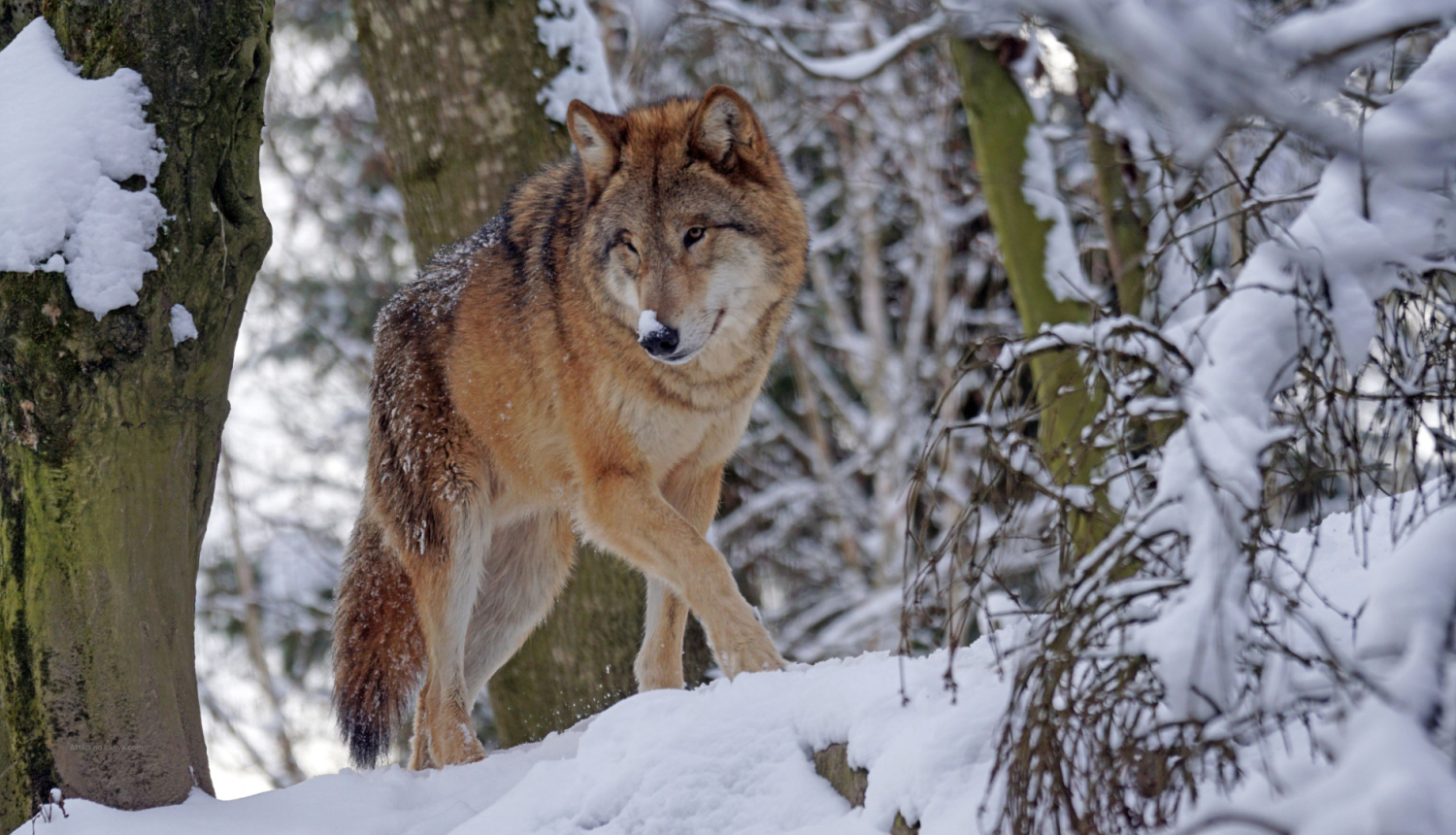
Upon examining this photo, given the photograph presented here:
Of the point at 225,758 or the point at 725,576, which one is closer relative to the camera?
the point at 725,576

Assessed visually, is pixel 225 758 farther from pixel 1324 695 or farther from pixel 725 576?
pixel 1324 695

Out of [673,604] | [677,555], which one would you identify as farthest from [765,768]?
[673,604]

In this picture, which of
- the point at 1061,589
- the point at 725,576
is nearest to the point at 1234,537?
the point at 1061,589

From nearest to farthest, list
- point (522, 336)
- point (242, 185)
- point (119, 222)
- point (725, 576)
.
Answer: point (119, 222)
point (242, 185)
point (725, 576)
point (522, 336)

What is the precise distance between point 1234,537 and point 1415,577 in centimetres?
23

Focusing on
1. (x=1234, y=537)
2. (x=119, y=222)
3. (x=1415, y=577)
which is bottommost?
(x=1415, y=577)

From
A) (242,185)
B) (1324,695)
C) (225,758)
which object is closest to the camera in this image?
(1324,695)

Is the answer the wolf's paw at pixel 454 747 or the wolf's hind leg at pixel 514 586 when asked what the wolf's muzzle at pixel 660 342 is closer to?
the wolf's hind leg at pixel 514 586

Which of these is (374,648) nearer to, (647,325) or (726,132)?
(647,325)

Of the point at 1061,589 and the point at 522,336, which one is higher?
the point at 522,336

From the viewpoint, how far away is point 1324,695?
1.94m

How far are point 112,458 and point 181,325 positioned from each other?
411 millimetres

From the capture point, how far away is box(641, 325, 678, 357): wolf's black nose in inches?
153

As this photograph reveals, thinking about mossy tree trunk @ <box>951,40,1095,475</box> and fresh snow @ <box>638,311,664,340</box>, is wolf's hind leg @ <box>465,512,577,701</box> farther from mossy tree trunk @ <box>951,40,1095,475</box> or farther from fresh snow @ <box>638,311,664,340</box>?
mossy tree trunk @ <box>951,40,1095,475</box>
